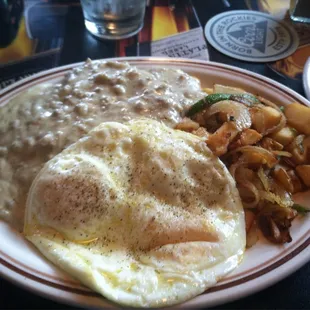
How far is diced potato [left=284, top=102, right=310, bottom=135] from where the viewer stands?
1.89 meters

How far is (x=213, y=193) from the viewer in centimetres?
160

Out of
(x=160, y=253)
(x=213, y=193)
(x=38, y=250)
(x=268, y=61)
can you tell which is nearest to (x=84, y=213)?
(x=38, y=250)

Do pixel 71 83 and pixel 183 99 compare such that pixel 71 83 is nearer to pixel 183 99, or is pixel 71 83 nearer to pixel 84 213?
pixel 183 99

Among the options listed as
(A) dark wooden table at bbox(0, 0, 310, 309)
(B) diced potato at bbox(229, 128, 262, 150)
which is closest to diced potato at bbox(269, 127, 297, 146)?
(B) diced potato at bbox(229, 128, 262, 150)

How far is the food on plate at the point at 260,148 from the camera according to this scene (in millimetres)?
1622

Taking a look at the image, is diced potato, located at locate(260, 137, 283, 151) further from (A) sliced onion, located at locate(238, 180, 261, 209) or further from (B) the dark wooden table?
(B) the dark wooden table

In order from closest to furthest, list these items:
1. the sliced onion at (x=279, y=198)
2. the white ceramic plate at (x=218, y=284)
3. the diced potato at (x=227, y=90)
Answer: the white ceramic plate at (x=218, y=284), the sliced onion at (x=279, y=198), the diced potato at (x=227, y=90)

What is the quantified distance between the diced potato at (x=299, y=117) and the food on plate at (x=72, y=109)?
44 cm

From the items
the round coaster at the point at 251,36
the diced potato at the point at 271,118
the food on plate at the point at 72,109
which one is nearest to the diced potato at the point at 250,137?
the diced potato at the point at 271,118

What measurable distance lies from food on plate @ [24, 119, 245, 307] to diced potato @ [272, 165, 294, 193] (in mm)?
208

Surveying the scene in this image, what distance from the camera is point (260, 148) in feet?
5.65

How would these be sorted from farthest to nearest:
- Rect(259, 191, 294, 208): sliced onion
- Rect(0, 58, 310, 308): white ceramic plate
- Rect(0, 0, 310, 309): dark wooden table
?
1. Rect(259, 191, 294, 208): sliced onion
2. Rect(0, 0, 310, 309): dark wooden table
3. Rect(0, 58, 310, 308): white ceramic plate

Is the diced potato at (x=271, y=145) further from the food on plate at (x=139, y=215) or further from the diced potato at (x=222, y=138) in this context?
the food on plate at (x=139, y=215)

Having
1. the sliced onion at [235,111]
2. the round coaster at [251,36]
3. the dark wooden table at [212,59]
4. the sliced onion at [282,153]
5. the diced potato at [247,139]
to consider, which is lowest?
the dark wooden table at [212,59]
